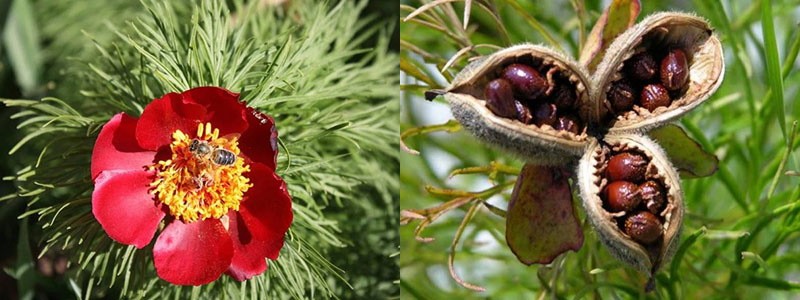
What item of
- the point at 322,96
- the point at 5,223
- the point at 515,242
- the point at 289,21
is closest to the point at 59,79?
the point at 5,223

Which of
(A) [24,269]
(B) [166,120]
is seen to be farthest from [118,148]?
(A) [24,269]

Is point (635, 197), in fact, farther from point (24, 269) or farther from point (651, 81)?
point (24, 269)

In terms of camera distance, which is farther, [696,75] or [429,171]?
[429,171]

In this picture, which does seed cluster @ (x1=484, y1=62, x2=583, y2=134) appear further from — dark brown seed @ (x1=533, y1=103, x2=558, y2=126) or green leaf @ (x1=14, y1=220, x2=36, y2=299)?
green leaf @ (x1=14, y1=220, x2=36, y2=299)

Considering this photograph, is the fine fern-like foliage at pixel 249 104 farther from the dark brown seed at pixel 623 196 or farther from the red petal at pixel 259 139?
the dark brown seed at pixel 623 196

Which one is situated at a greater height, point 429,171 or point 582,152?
point 582,152

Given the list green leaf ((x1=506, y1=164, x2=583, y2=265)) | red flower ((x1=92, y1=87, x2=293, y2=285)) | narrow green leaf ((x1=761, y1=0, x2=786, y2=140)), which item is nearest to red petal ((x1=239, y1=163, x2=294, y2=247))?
red flower ((x1=92, y1=87, x2=293, y2=285))

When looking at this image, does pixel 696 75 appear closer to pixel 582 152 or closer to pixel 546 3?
pixel 582 152

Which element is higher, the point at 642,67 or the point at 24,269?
the point at 642,67
